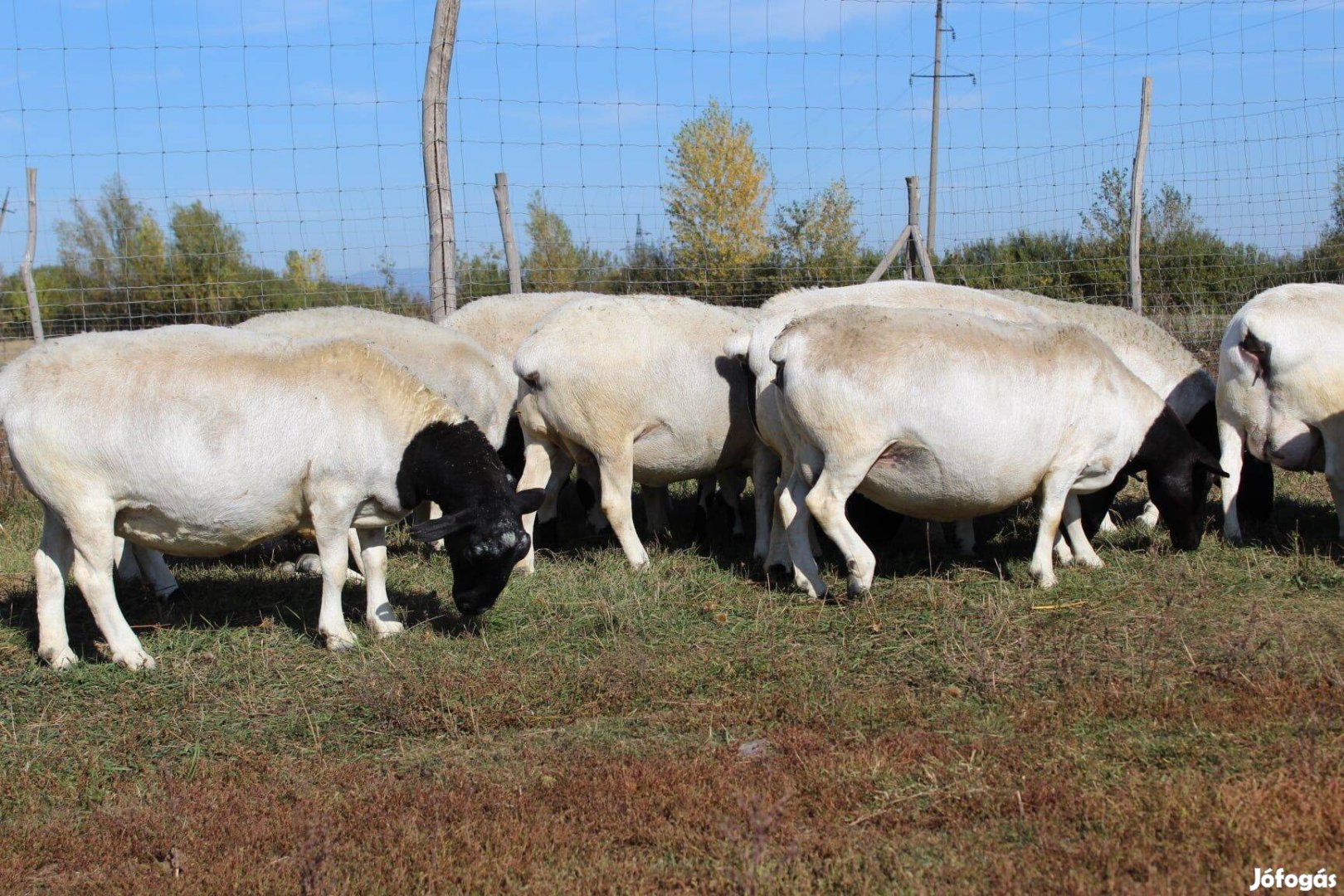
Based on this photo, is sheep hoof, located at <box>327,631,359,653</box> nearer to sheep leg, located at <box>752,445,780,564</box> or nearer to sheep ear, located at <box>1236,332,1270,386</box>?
sheep leg, located at <box>752,445,780,564</box>

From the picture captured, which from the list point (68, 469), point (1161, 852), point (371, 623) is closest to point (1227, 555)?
point (1161, 852)

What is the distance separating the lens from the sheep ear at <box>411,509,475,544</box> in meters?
6.41

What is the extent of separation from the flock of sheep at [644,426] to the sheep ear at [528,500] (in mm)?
28

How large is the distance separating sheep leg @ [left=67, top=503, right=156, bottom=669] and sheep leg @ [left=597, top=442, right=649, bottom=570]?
2.99 metres

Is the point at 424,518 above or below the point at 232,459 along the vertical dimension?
below

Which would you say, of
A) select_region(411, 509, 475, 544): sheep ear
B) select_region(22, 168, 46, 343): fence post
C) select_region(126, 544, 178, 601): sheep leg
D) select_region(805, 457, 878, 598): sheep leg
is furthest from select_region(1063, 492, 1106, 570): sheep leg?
select_region(22, 168, 46, 343): fence post

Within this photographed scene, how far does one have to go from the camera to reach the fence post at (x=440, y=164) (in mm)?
11258

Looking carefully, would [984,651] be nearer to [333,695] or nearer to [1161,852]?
[1161,852]

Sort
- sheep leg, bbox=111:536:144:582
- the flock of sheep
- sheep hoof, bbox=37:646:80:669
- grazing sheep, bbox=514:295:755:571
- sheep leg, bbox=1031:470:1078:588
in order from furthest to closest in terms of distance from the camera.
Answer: sheep leg, bbox=111:536:144:582 → grazing sheep, bbox=514:295:755:571 → sheep leg, bbox=1031:470:1078:588 → sheep hoof, bbox=37:646:80:669 → the flock of sheep

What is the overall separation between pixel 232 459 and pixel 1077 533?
5003mm

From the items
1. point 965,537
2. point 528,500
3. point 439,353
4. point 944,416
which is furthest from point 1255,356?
point 439,353

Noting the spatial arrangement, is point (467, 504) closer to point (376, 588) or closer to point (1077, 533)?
point (376, 588)

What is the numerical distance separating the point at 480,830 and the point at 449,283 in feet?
25.7

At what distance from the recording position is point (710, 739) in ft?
17.1
